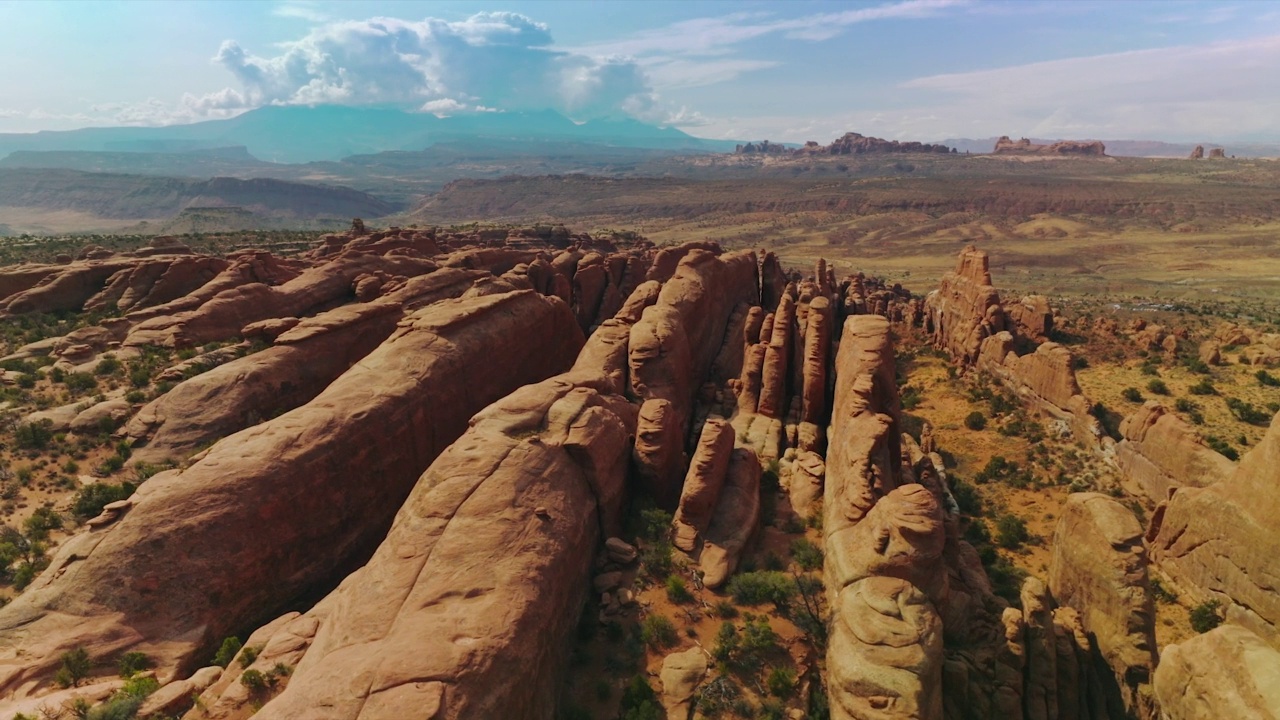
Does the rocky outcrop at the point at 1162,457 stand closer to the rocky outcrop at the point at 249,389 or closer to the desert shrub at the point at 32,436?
the rocky outcrop at the point at 249,389

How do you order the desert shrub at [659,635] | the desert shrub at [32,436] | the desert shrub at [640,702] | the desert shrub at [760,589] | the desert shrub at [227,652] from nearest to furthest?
the desert shrub at [640,702] < the desert shrub at [227,652] < the desert shrub at [659,635] < the desert shrub at [760,589] < the desert shrub at [32,436]

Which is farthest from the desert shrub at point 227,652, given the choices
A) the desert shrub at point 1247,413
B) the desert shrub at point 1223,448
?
the desert shrub at point 1247,413

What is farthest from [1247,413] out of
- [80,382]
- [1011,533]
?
[80,382]

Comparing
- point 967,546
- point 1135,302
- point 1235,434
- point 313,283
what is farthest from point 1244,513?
point 1135,302

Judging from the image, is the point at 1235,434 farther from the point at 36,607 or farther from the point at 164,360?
the point at 164,360

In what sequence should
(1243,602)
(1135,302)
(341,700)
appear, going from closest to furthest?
(341,700) → (1243,602) → (1135,302)

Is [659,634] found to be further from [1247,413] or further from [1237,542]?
[1247,413]
